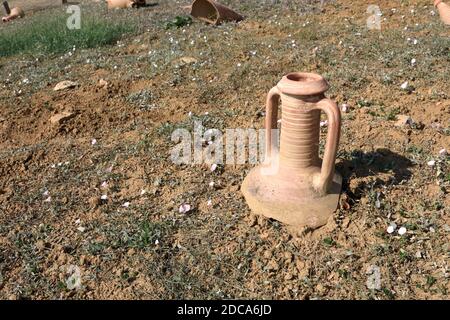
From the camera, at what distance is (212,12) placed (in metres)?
8.16

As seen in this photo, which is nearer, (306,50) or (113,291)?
(113,291)

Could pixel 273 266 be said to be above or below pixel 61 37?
above

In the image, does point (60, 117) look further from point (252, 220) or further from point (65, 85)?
point (252, 220)

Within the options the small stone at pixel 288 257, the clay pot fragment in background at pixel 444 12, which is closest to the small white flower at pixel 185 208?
the small stone at pixel 288 257

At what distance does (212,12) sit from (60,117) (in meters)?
4.33

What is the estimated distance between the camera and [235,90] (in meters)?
5.09

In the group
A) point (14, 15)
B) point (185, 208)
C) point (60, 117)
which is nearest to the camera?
point (185, 208)

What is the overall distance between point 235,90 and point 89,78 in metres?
2.21

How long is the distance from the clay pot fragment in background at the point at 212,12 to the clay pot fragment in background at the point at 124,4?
Answer: 8.64 ft

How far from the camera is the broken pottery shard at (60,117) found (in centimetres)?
479

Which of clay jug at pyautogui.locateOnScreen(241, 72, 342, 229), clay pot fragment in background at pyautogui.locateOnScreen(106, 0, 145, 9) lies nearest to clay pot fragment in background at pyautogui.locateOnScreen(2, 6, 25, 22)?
clay pot fragment in background at pyautogui.locateOnScreen(106, 0, 145, 9)

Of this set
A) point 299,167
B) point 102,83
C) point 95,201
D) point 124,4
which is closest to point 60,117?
point 102,83
